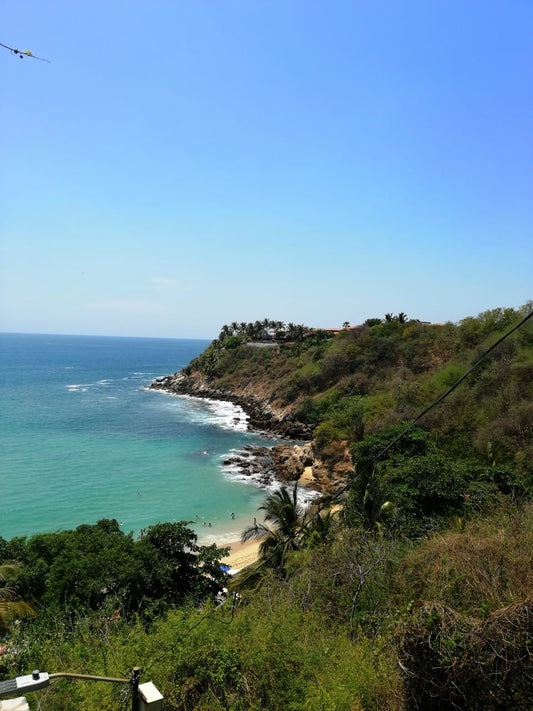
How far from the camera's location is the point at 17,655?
7680mm

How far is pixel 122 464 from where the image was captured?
3322 cm

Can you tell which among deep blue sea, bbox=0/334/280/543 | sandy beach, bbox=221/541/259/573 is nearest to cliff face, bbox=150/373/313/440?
deep blue sea, bbox=0/334/280/543

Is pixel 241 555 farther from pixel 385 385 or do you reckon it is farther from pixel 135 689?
pixel 385 385

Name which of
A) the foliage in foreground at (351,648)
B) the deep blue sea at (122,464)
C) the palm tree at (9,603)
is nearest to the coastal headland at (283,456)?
the deep blue sea at (122,464)

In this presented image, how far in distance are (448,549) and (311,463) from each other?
24.1m

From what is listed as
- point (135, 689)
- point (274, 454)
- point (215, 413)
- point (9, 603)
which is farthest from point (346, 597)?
point (215, 413)

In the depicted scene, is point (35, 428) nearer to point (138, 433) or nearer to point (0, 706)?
point (138, 433)

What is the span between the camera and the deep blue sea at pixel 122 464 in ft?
80.1

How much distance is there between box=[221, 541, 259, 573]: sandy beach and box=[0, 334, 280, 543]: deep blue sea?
1.06 meters

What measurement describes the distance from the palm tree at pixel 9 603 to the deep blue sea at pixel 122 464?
11.7 meters

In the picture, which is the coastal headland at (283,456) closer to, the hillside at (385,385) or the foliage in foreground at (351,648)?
the hillside at (385,385)

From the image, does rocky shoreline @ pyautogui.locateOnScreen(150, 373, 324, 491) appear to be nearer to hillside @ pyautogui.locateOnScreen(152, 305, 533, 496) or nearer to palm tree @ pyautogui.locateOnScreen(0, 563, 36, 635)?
hillside @ pyautogui.locateOnScreen(152, 305, 533, 496)

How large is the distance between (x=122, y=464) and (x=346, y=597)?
2798 cm

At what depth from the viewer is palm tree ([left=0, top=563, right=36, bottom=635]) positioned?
9.13 m
